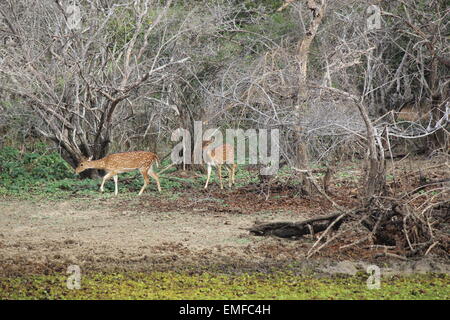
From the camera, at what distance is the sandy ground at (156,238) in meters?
7.75

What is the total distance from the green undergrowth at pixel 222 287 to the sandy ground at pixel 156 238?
0.92 feet

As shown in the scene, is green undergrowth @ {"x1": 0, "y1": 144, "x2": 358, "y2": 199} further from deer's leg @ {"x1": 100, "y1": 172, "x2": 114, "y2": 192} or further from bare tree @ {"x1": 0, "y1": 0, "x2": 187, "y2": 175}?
bare tree @ {"x1": 0, "y1": 0, "x2": 187, "y2": 175}

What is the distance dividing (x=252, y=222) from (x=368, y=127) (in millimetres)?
2690

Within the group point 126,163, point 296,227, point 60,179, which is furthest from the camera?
point 60,179

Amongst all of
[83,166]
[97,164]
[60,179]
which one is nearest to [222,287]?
[97,164]

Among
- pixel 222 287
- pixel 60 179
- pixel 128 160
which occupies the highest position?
pixel 128 160

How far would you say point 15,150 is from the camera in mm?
15031

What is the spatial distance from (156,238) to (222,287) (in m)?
2.37

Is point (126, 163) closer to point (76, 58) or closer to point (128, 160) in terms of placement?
point (128, 160)

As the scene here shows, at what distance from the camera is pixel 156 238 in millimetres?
Result: 9164

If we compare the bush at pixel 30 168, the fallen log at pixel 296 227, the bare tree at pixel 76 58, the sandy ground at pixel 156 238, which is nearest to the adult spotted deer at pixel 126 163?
the bare tree at pixel 76 58

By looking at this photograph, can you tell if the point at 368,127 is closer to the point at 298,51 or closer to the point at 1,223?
the point at 298,51
